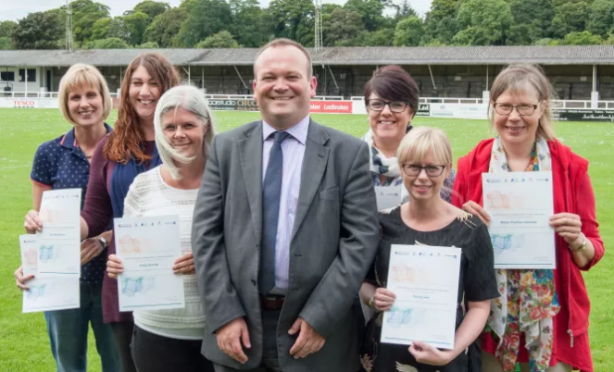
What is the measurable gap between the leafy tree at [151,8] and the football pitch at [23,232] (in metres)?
91.7

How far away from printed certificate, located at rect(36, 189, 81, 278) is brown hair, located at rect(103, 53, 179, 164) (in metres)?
0.27

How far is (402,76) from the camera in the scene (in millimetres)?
3332

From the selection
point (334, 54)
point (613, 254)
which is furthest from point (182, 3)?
point (613, 254)

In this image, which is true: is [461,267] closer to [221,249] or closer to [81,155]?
[221,249]

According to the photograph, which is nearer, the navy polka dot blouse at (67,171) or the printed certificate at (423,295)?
the printed certificate at (423,295)

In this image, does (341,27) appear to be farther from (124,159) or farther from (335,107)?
(124,159)

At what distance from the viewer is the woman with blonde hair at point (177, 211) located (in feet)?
9.87

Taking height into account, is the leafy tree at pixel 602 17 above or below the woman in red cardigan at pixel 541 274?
above

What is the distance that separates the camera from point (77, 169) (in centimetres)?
376

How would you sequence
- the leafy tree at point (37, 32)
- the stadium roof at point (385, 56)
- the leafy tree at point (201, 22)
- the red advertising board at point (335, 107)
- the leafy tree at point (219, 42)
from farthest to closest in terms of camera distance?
the leafy tree at point (201, 22) < the leafy tree at point (37, 32) < the leafy tree at point (219, 42) < the stadium roof at point (385, 56) < the red advertising board at point (335, 107)

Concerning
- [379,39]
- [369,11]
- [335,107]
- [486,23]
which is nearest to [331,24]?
[379,39]

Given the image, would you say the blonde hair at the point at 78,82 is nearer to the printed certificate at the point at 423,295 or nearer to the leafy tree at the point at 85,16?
the printed certificate at the point at 423,295

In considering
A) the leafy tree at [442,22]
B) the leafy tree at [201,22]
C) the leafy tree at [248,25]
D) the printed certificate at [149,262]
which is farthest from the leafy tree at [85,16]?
the printed certificate at [149,262]

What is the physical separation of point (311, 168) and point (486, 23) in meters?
70.3
